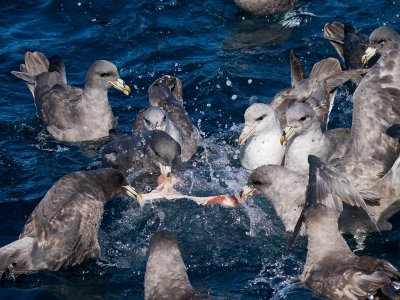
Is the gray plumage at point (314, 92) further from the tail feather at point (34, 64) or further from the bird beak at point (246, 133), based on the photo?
the tail feather at point (34, 64)

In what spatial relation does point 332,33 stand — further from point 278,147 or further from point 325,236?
point 325,236

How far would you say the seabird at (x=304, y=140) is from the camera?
11.7 meters

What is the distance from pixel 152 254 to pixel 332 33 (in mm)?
6739

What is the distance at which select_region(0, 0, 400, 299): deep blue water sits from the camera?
10.5 metres

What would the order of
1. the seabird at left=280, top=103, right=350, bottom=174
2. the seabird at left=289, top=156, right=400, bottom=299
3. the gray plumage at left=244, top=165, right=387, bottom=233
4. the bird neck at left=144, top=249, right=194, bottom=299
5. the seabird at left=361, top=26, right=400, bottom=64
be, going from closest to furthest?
the seabird at left=289, top=156, right=400, bottom=299 → the bird neck at left=144, top=249, right=194, bottom=299 → the gray plumage at left=244, top=165, right=387, bottom=233 → the seabird at left=280, top=103, right=350, bottom=174 → the seabird at left=361, top=26, right=400, bottom=64

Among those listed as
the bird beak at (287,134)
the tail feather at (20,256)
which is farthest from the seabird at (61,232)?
the bird beak at (287,134)

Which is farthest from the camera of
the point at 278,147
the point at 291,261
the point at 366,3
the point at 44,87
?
the point at 366,3

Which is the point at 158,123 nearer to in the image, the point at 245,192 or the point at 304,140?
the point at 304,140

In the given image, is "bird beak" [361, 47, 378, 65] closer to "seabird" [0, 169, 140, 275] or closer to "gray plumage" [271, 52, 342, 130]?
"gray plumage" [271, 52, 342, 130]

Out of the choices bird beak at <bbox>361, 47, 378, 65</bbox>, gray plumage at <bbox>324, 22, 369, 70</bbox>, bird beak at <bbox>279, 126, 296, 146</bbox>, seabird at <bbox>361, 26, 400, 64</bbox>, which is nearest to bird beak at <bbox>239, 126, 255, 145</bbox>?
bird beak at <bbox>279, 126, 296, 146</bbox>

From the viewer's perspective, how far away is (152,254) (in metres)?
9.33

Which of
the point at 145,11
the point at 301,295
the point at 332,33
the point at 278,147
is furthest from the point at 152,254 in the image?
the point at 145,11

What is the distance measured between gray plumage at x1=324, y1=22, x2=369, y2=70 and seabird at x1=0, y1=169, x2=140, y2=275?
506cm

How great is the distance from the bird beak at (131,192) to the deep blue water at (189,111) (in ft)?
1.46
